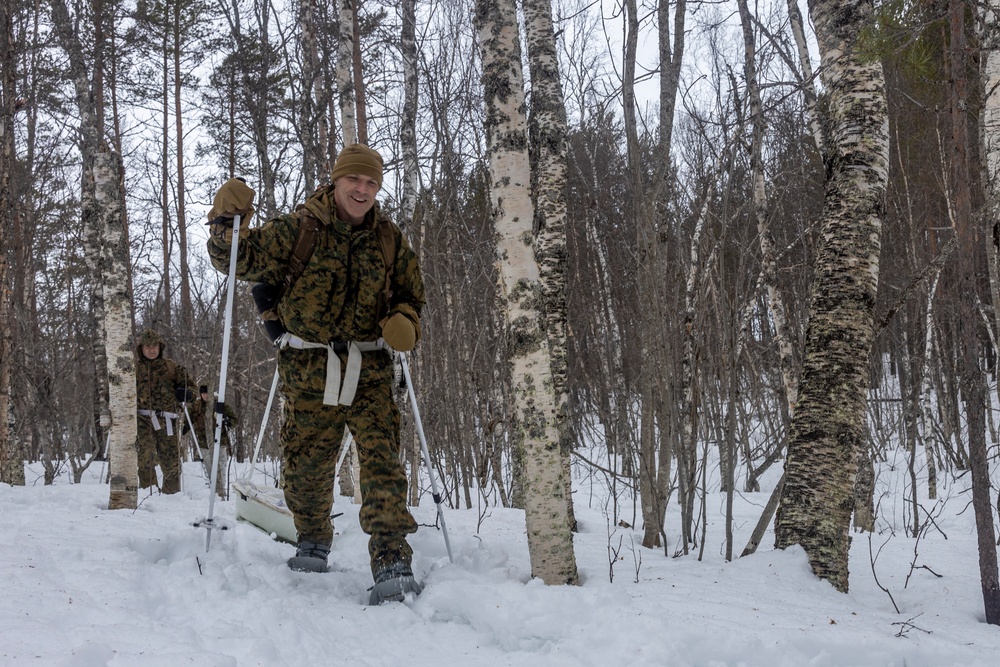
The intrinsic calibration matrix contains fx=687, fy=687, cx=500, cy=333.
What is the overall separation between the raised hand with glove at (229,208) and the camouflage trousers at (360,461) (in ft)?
2.55

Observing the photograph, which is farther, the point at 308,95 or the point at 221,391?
the point at 308,95

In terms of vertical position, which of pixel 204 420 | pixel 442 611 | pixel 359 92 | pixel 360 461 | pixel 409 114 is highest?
pixel 409 114

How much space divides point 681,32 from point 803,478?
3.33 meters

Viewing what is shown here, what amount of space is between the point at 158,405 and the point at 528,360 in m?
6.66

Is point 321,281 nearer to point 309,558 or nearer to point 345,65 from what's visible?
point 309,558

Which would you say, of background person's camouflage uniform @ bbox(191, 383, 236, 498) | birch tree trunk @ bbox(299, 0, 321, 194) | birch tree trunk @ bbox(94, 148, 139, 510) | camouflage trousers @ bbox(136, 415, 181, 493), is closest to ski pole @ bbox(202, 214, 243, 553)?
birch tree trunk @ bbox(94, 148, 139, 510)

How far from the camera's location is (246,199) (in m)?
3.00

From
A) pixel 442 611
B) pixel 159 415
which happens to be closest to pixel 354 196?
pixel 442 611

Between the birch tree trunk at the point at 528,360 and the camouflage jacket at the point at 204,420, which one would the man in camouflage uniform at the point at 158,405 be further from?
the birch tree trunk at the point at 528,360

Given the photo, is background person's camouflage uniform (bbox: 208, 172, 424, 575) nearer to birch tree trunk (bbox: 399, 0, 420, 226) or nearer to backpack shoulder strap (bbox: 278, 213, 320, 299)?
backpack shoulder strap (bbox: 278, 213, 320, 299)

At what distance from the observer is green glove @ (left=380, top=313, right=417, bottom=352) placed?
9.87 ft

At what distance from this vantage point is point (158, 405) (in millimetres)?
8078

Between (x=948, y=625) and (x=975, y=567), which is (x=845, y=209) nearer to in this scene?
(x=948, y=625)

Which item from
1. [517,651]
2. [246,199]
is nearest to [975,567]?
[517,651]
